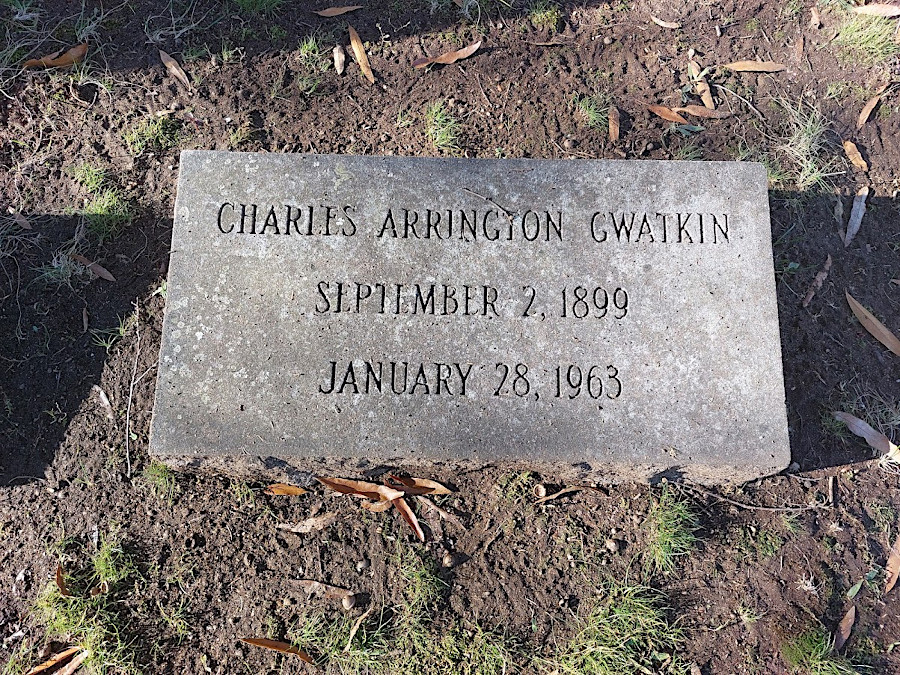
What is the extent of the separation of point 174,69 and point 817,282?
3808mm

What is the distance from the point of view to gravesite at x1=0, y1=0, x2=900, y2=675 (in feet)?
8.00

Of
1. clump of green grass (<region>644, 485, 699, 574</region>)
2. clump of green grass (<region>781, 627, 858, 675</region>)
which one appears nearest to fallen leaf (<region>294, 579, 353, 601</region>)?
clump of green grass (<region>644, 485, 699, 574</region>)

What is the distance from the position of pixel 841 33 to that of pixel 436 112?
250 centimetres

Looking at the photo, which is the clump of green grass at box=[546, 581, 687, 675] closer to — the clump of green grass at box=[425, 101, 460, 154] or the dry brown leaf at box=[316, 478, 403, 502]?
the dry brown leaf at box=[316, 478, 403, 502]

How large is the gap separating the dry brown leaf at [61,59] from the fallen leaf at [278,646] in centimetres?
328

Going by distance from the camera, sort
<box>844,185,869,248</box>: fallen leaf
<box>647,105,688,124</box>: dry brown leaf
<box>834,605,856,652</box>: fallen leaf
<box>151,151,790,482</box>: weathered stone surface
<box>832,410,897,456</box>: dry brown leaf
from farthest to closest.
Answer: <box>647,105,688,124</box>: dry brown leaf → <box>844,185,869,248</box>: fallen leaf → <box>832,410,897,456</box>: dry brown leaf → <box>834,605,856,652</box>: fallen leaf → <box>151,151,790,482</box>: weathered stone surface

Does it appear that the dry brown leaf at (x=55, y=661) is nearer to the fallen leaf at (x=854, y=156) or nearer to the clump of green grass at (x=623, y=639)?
the clump of green grass at (x=623, y=639)

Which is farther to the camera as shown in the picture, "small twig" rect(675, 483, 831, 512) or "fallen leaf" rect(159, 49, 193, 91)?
"fallen leaf" rect(159, 49, 193, 91)

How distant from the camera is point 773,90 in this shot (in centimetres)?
347

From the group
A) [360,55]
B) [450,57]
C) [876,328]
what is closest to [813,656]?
[876,328]

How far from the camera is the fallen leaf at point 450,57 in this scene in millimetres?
3441

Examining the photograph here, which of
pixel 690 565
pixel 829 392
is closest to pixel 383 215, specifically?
pixel 690 565

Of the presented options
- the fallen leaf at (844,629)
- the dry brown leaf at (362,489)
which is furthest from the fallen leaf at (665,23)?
the fallen leaf at (844,629)

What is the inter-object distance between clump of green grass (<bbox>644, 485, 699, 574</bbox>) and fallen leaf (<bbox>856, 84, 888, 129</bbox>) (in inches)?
97.5
